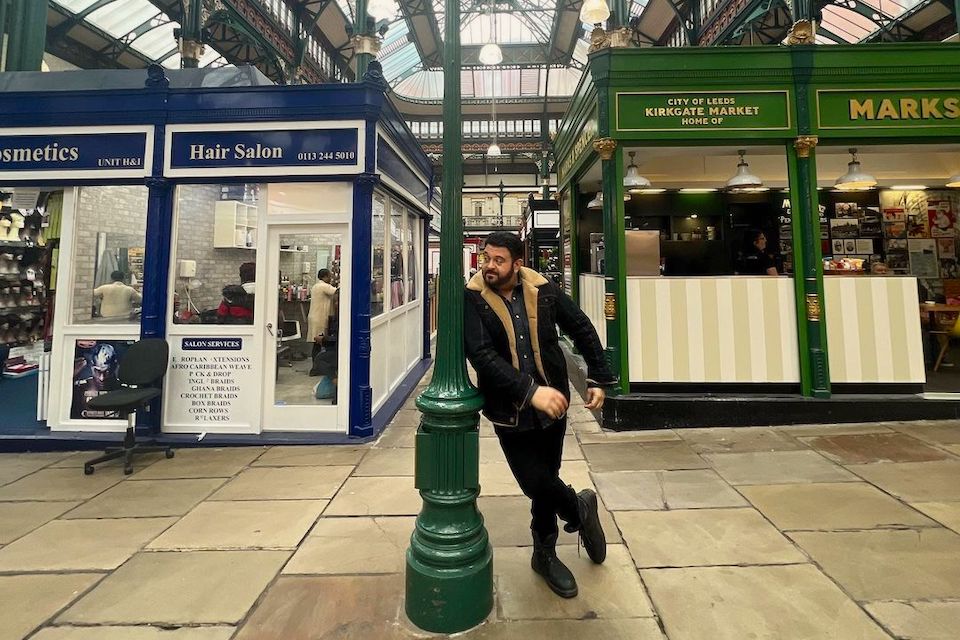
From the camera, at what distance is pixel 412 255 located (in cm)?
814

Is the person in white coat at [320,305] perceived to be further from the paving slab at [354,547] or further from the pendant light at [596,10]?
the pendant light at [596,10]

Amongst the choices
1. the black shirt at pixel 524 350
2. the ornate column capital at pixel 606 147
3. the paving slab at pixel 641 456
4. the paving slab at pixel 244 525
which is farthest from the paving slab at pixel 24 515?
the ornate column capital at pixel 606 147

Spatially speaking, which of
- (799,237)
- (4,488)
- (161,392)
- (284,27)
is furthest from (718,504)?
(284,27)

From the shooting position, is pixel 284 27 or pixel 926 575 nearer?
pixel 926 575

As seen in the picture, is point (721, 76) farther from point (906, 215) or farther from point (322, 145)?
point (906, 215)

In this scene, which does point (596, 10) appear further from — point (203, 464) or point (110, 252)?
point (203, 464)

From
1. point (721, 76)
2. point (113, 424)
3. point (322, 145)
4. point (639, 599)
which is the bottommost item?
point (639, 599)

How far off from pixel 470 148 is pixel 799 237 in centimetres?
2620

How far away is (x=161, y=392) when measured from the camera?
4.80m

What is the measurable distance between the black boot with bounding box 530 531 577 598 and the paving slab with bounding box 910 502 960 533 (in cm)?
265

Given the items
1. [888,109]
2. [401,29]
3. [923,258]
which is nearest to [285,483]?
[888,109]

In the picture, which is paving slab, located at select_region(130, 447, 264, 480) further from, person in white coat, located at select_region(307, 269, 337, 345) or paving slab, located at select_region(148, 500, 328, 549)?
person in white coat, located at select_region(307, 269, 337, 345)

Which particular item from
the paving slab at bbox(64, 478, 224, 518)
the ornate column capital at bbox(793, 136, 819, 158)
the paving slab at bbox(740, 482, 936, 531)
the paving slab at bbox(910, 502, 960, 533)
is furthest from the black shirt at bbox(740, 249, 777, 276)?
the paving slab at bbox(64, 478, 224, 518)

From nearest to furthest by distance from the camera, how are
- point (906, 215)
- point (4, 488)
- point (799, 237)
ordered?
point (4, 488) → point (799, 237) → point (906, 215)
